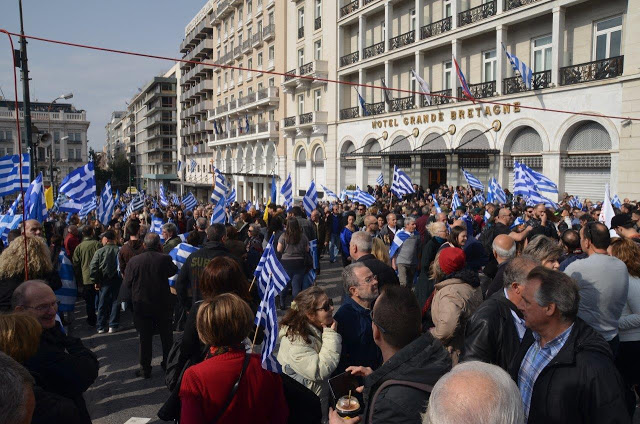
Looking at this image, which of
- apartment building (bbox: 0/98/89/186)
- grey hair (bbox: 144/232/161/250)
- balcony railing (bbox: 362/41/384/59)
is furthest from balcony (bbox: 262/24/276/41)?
apartment building (bbox: 0/98/89/186)

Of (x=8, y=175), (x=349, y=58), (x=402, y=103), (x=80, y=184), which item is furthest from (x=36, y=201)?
(x=349, y=58)

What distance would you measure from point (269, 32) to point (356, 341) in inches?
1573

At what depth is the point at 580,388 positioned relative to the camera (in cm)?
255

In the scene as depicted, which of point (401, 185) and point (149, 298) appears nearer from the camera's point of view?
point (149, 298)

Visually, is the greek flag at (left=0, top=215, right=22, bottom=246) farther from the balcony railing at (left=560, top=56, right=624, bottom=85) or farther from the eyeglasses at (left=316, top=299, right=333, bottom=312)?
the balcony railing at (left=560, top=56, right=624, bottom=85)

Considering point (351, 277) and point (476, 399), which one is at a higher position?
point (476, 399)

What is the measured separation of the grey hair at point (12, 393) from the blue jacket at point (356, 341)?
2236mm

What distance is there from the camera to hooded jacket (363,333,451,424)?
213cm

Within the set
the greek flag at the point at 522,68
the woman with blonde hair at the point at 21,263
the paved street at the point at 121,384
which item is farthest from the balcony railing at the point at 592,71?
the woman with blonde hair at the point at 21,263

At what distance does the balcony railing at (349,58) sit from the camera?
103ft

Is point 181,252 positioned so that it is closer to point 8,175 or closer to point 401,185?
point 8,175

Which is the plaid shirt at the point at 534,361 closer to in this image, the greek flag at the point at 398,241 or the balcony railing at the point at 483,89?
the greek flag at the point at 398,241

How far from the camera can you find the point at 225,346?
278cm

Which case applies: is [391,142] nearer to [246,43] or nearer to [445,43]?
[445,43]
